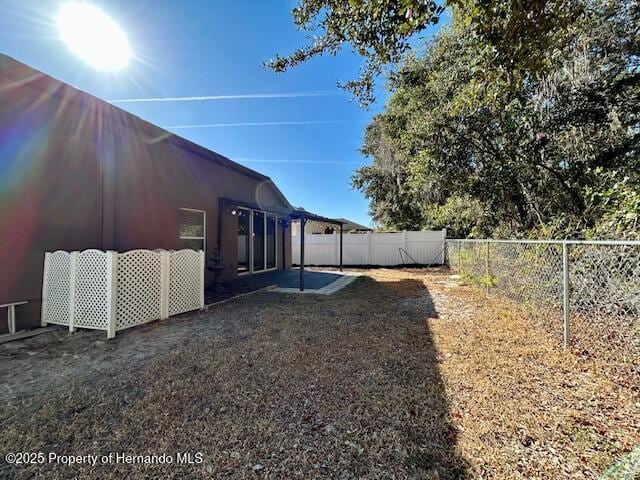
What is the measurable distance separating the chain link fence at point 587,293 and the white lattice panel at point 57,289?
22.1 feet

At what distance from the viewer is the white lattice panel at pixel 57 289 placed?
15.1 feet

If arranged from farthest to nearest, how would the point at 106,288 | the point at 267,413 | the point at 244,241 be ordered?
the point at 244,241, the point at 106,288, the point at 267,413

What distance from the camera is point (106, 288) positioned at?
4.35 m

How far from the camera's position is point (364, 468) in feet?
6.06

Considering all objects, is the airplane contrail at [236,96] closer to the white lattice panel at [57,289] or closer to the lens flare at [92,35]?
the lens flare at [92,35]

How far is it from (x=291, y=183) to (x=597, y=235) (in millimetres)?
19552

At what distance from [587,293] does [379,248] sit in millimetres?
11339

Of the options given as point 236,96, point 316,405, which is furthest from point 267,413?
point 236,96

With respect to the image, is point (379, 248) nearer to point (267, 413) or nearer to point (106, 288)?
point (106, 288)

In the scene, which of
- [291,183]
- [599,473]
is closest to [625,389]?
[599,473]

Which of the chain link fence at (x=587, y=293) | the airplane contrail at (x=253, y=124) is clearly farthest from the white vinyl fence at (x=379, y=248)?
the chain link fence at (x=587, y=293)

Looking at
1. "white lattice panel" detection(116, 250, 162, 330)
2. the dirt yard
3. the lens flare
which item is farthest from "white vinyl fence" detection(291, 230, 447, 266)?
the lens flare

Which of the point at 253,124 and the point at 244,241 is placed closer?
the point at 244,241

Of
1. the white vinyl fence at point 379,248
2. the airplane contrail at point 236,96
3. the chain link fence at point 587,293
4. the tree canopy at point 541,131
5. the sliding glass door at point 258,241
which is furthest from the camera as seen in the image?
the white vinyl fence at point 379,248
